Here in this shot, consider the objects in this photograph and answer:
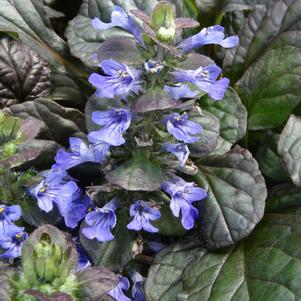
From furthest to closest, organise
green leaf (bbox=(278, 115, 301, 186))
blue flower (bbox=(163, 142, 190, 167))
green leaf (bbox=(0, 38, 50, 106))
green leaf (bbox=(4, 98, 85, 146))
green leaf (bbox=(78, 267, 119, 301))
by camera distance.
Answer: green leaf (bbox=(0, 38, 50, 106)) < green leaf (bbox=(4, 98, 85, 146)) < green leaf (bbox=(278, 115, 301, 186)) < blue flower (bbox=(163, 142, 190, 167)) < green leaf (bbox=(78, 267, 119, 301))

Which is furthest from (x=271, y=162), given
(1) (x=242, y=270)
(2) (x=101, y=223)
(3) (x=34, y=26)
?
(3) (x=34, y=26)

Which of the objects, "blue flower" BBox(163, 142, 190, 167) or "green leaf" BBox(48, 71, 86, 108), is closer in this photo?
"blue flower" BBox(163, 142, 190, 167)

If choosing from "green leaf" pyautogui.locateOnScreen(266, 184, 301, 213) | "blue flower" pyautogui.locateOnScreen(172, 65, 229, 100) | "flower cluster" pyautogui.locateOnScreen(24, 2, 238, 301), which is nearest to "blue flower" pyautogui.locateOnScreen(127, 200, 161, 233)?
"flower cluster" pyautogui.locateOnScreen(24, 2, 238, 301)

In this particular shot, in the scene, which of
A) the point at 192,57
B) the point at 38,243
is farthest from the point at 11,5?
the point at 38,243

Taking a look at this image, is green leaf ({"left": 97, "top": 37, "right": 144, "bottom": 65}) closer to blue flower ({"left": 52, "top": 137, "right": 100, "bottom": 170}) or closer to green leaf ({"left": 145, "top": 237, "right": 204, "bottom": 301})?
blue flower ({"left": 52, "top": 137, "right": 100, "bottom": 170})

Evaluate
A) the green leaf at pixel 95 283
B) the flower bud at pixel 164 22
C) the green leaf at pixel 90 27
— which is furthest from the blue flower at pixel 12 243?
the green leaf at pixel 90 27

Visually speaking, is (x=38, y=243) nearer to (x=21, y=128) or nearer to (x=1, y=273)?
(x=1, y=273)
